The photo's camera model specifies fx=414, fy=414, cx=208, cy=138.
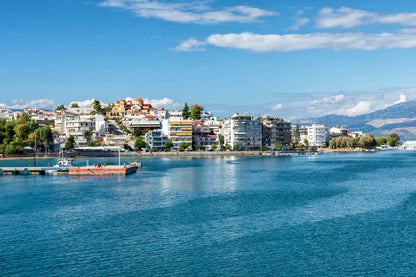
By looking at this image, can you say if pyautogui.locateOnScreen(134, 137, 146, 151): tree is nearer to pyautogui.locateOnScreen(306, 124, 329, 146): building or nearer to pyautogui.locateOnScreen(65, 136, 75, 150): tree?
pyautogui.locateOnScreen(65, 136, 75, 150): tree

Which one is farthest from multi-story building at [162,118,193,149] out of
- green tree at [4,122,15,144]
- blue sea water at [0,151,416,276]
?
blue sea water at [0,151,416,276]

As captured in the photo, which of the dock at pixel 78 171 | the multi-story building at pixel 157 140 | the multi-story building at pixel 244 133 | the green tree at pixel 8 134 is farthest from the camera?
the multi-story building at pixel 244 133

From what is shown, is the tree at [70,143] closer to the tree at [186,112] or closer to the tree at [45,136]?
the tree at [45,136]

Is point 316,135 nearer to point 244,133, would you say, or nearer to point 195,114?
point 195,114

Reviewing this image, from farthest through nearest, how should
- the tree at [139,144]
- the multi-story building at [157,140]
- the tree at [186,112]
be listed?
the tree at [186,112], the multi-story building at [157,140], the tree at [139,144]

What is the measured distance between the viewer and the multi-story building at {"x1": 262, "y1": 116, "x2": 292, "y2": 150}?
146m

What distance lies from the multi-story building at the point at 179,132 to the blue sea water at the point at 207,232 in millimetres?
84088

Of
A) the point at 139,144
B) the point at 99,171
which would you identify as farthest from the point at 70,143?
the point at 99,171

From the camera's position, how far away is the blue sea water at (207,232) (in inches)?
845

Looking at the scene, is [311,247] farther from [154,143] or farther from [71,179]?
[154,143]

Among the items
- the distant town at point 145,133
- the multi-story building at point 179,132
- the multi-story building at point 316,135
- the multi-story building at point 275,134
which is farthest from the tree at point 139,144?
the multi-story building at point 316,135

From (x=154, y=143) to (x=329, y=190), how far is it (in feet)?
288

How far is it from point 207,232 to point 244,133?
362ft

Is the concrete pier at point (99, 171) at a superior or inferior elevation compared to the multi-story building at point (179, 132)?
inferior
